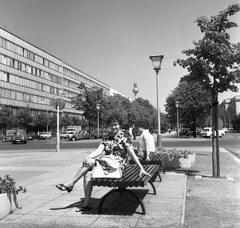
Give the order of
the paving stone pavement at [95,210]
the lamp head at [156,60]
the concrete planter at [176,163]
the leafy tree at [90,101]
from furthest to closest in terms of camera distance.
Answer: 1. the leafy tree at [90,101]
2. the lamp head at [156,60]
3. the concrete planter at [176,163]
4. the paving stone pavement at [95,210]

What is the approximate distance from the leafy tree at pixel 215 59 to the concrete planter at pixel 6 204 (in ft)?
17.9

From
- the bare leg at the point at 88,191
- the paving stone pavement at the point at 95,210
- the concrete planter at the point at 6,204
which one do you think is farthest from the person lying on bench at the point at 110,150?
the concrete planter at the point at 6,204

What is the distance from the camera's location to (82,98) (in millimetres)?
58688

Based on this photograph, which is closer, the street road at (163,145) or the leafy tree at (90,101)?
the street road at (163,145)

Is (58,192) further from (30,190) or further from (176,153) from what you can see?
(176,153)

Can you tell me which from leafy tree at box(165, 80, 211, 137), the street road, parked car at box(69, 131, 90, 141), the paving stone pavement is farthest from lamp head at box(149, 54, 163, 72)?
parked car at box(69, 131, 90, 141)

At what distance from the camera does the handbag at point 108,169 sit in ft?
16.4

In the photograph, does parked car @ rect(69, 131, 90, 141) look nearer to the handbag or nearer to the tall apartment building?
the tall apartment building

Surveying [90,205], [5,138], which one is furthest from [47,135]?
[90,205]

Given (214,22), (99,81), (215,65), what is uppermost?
(99,81)

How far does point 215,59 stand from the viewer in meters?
8.73

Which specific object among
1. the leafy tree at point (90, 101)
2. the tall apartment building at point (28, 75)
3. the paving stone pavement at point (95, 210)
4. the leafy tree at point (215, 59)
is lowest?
the paving stone pavement at point (95, 210)

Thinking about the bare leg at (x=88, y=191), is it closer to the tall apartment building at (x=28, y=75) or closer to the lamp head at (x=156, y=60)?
the lamp head at (x=156, y=60)

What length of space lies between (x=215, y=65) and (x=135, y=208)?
16.6ft
